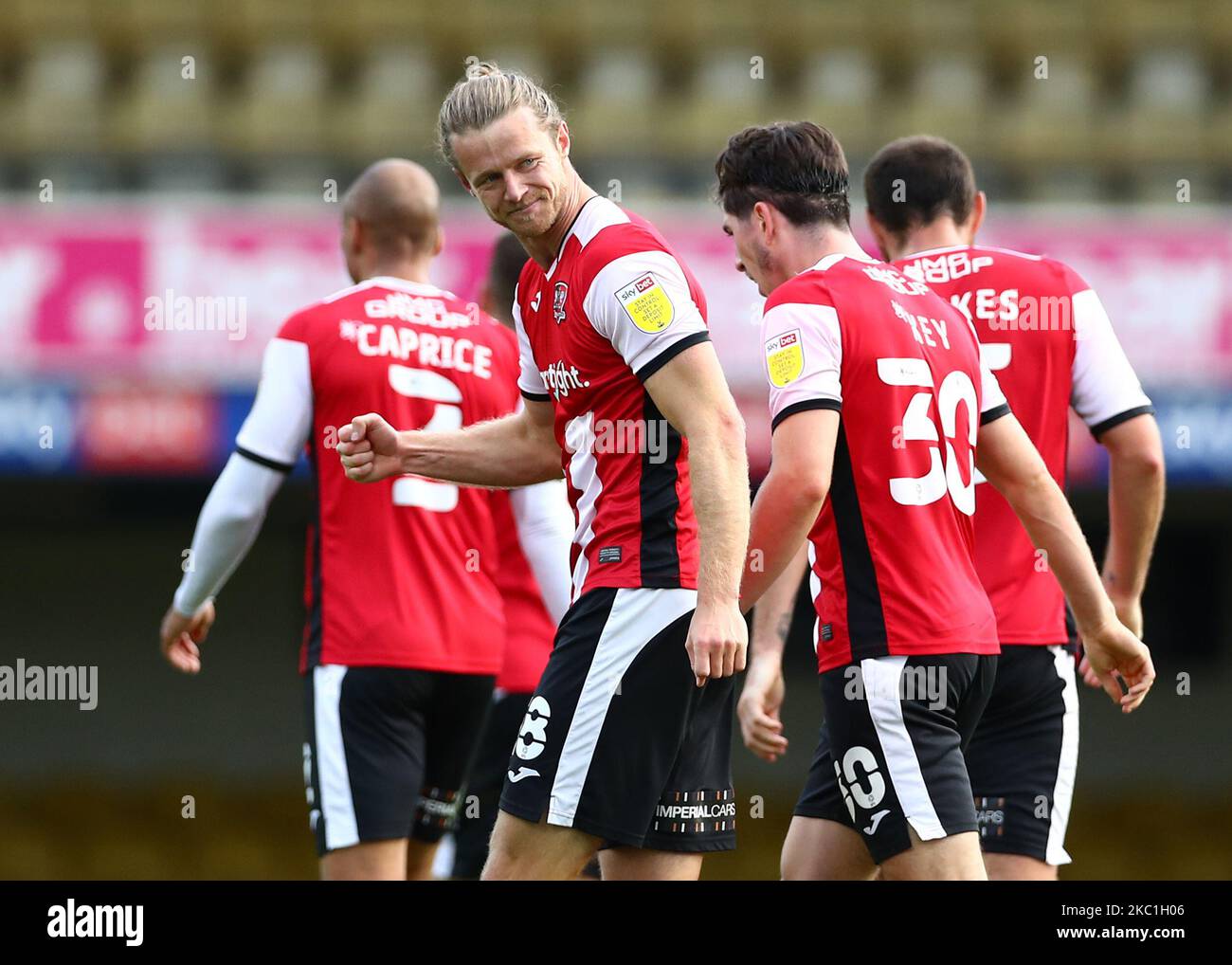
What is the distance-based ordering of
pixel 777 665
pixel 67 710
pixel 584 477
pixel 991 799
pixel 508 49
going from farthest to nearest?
pixel 508 49 < pixel 67 710 < pixel 991 799 < pixel 777 665 < pixel 584 477

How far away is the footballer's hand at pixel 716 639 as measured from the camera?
2969 millimetres

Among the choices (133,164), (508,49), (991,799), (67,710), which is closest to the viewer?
(991,799)

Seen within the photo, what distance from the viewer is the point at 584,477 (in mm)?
3318

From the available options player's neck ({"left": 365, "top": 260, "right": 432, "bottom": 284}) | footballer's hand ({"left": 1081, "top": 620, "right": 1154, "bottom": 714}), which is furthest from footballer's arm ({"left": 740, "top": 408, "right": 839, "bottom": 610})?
player's neck ({"left": 365, "top": 260, "right": 432, "bottom": 284})

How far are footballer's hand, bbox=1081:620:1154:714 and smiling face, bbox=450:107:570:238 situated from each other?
1453mm

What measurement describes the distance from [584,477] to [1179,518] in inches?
349

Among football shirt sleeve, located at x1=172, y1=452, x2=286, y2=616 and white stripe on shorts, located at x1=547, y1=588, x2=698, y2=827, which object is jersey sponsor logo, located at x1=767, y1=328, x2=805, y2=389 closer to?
white stripe on shorts, located at x1=547, y1=588, x2=698, y2=827

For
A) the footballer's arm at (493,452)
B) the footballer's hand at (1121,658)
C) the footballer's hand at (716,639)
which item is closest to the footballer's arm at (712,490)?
the footballer's hand at (716,639)

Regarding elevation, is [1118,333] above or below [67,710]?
above

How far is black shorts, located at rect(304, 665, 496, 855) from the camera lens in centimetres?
421

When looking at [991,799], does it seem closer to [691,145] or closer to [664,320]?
[664,320]

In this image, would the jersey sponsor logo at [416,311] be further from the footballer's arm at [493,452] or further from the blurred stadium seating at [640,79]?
the blurred stadium seating at [640,79]

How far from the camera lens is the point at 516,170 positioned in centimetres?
323

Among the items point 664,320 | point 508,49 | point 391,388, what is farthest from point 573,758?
point 508,49
